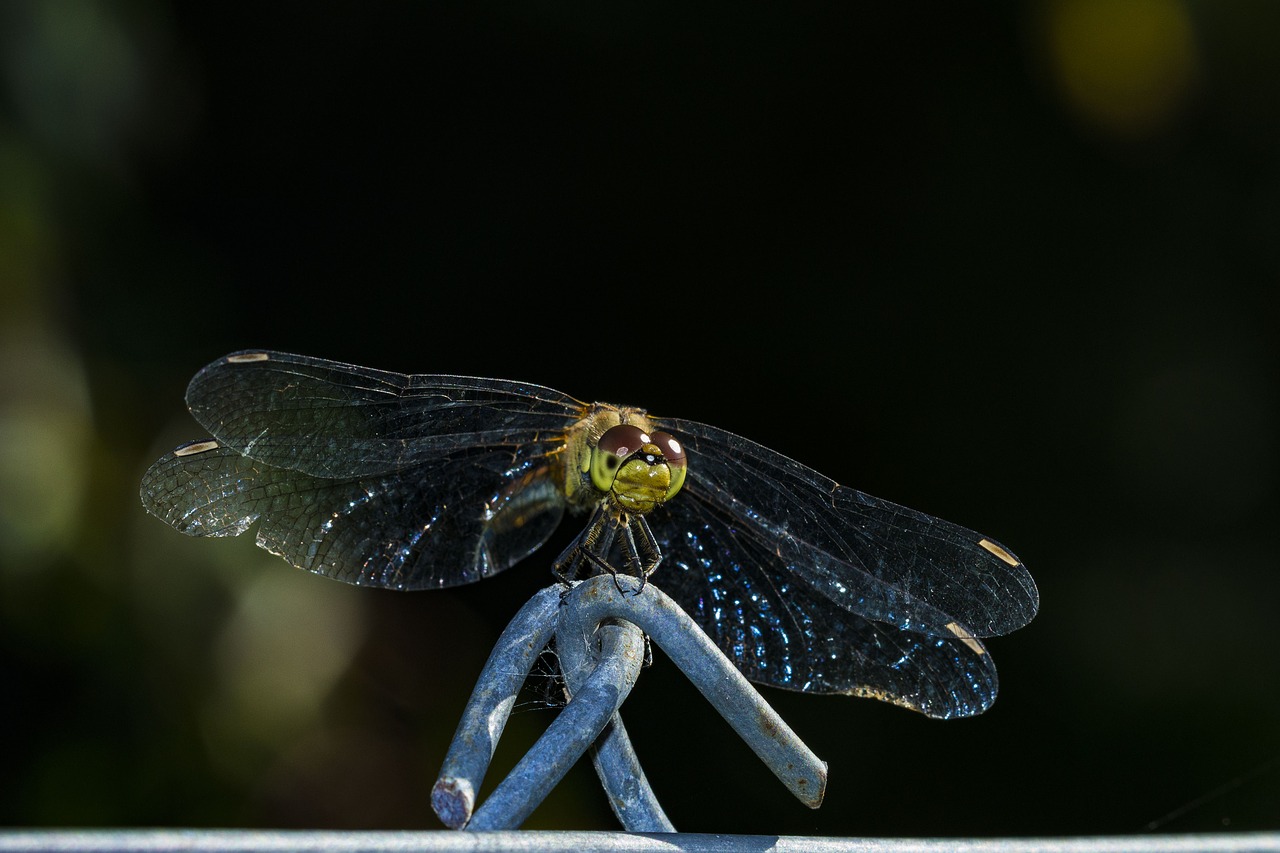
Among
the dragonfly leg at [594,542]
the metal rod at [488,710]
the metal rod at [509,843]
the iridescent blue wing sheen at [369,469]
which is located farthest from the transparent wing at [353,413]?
the metal rod at [509,843]

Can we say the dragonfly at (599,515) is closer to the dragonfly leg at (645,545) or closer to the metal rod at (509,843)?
the dragonfly leg at (645,545)

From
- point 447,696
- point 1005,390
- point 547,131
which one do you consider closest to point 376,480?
point 447,696

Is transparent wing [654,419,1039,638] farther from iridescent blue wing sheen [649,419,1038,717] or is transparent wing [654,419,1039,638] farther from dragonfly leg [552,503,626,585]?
dragonfly leg [552,503,626,585]

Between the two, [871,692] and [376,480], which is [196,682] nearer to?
[376,480]

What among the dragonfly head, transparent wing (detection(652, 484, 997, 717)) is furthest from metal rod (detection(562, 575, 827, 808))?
transparent wing (detection(652, 484, 997, 717))

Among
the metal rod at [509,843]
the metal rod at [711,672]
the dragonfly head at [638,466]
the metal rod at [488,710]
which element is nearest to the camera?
the metal rod at [509,843]

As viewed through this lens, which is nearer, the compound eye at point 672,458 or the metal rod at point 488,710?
the metal rod at point 488,710
